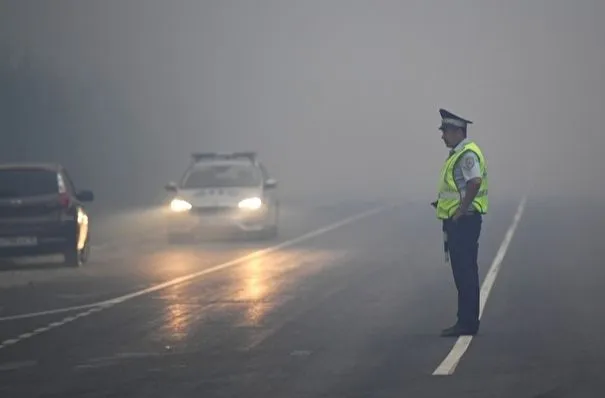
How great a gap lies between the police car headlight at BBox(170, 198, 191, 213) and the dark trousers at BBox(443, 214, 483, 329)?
15846 mm

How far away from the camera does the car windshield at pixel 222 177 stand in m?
28.9

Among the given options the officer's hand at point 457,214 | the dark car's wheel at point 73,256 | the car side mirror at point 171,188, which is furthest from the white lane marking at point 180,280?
the officer's hand at point 457,214

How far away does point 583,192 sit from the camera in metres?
53.7

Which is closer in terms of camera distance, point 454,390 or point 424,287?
point 454,390

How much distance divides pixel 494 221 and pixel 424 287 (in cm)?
1627

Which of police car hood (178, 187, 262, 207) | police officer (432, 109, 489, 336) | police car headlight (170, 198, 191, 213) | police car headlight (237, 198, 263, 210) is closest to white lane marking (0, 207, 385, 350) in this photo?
police car headlight (237, 198, 263, 210)

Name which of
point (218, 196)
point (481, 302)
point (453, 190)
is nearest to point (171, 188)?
point (218, 196)

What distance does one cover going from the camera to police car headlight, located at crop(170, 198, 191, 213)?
92.5 ft

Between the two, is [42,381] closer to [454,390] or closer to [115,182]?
[454,390]

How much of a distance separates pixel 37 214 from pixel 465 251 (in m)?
10.9

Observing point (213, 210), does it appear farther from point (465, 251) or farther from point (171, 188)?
point (465, 251)

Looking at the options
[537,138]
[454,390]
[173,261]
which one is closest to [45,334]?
[454,390]

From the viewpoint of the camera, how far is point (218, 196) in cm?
2822

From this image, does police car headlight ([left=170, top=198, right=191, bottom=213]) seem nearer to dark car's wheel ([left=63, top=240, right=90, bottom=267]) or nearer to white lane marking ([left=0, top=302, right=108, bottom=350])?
dark car's wheel ([left=63, top=240, right=90, bottom=267])
